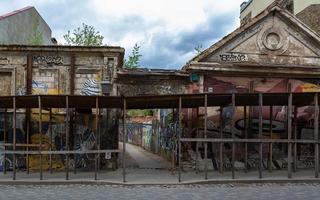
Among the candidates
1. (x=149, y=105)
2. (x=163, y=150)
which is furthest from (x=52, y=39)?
(x=149, y=105)

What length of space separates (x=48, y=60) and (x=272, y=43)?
8.98 meters

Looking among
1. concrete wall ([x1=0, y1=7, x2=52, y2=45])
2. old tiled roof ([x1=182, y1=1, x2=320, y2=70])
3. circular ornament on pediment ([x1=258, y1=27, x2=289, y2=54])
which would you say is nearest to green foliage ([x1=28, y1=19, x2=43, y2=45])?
→ concrete wall ([x1=0, y1=7, x2=52, y2=45])

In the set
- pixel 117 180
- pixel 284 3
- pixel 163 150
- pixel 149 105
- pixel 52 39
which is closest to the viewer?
pixel 117 180

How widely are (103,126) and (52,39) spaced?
59.5 ft

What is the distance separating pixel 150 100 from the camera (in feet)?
59.3

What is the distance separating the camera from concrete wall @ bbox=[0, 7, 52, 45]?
26.4 meters

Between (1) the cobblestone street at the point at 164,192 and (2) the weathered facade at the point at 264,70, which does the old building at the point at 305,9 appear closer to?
(2) the weathered facade at the point at 264,70

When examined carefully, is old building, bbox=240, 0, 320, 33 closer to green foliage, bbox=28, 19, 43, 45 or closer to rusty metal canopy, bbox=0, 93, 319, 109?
rusty metal canopy, bbox=0, 93, 319, 109

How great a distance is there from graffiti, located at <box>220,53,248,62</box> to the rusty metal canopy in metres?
2.51

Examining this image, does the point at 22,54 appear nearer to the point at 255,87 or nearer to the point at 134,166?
the point at 134,166

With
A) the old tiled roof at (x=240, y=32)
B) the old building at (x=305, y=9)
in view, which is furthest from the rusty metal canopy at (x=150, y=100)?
the old building at (x=305, y=9)

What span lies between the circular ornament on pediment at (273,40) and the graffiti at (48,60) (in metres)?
8.03

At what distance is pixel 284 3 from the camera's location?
2902 centimetres

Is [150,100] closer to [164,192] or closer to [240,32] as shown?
[164,192]
